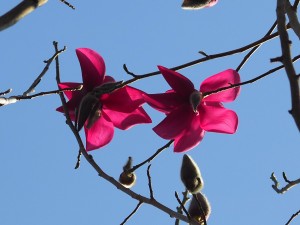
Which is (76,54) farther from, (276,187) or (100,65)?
(276,187)

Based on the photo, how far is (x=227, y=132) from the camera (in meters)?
1.24

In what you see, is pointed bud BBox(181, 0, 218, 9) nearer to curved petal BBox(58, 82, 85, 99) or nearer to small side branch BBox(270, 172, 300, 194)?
curved petal BBox(58, 82, 85, 99)

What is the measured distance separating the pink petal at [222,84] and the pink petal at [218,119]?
1.0 inches

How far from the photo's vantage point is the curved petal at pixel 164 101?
47.2 inches

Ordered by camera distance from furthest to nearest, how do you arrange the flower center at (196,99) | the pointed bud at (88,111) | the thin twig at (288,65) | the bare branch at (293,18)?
1. the flower center at (196,99)
2. the pointed bud at (88,111)
3. the bare branch at (293,18)
4. the thin twig at (288,65)

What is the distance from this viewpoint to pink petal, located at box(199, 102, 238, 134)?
1240 mm

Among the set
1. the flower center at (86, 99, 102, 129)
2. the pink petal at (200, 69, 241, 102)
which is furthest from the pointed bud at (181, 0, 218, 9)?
the flower center at (86, 99, 102, 129)

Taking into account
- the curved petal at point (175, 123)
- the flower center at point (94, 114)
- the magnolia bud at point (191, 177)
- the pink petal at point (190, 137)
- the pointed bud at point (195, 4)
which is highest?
the pointed bud at point (195, 4)

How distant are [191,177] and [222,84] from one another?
8.7 inches

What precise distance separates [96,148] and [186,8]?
368 millimetres

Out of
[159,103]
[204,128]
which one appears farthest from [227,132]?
[159,103]

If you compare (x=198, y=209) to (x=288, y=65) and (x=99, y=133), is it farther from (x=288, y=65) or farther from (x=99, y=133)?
(x=288, y=65)

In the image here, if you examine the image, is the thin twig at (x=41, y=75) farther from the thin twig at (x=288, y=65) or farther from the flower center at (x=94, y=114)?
the thin twig at (x=288, y=65)

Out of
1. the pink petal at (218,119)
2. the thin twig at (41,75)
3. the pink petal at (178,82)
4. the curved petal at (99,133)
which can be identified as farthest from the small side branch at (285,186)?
the thin twig at (41,75)
